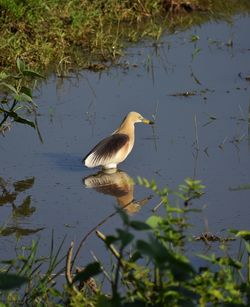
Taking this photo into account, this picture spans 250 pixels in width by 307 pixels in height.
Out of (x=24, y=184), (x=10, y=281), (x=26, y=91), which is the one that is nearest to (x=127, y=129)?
(x=24, y=184)

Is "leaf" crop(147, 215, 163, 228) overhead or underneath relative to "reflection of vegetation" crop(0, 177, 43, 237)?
overhead

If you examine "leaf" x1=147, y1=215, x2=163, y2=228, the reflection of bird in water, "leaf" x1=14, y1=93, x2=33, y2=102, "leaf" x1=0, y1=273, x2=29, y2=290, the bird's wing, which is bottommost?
the reflection of bird in water

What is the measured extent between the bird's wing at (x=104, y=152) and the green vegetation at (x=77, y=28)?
1874mm

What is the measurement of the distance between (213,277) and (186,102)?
520cm

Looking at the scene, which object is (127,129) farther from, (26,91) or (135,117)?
(26,91)

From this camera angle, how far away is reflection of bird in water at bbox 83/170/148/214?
6047 mm

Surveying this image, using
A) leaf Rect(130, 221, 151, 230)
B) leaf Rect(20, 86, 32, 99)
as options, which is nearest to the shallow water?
leaf Rect(20, 86, 32, 99)

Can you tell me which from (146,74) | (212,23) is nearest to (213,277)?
(146,74)

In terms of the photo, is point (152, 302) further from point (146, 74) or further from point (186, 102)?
point (146, 74)

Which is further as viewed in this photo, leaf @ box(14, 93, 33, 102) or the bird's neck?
the bird's neck

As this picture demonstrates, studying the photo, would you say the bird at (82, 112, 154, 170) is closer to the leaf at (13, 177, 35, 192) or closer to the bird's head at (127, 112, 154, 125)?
the bird's head at (127, 112, 154, 125)

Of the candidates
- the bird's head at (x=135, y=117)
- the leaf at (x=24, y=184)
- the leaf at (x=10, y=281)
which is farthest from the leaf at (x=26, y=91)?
the bird's head at (x=135, y=117)

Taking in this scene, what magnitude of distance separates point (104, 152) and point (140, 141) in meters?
0.79

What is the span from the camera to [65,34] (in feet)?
30.0
